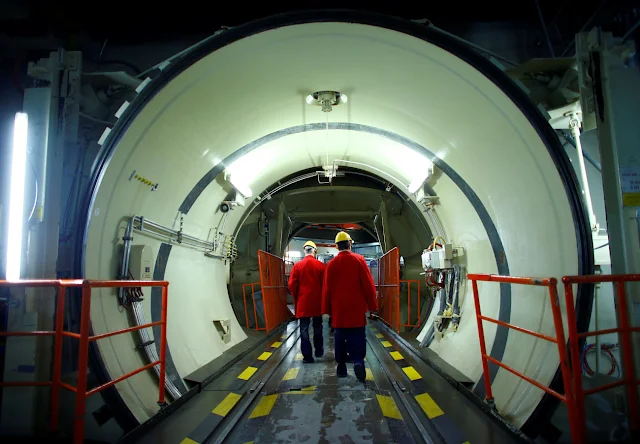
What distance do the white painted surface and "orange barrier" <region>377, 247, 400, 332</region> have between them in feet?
6.44

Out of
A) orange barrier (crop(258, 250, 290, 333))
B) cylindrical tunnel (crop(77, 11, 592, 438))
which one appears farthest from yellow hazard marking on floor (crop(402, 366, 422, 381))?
orange barrier (crop(258, 250, 290, 333))

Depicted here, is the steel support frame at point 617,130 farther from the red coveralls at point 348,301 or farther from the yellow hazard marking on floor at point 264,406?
the yellow hazard marking on floor at point 264,406

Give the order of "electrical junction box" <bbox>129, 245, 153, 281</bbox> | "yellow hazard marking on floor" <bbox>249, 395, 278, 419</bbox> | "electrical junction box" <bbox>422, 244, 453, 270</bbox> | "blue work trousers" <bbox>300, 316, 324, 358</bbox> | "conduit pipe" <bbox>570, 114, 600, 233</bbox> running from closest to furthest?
"yellow hazard marking on floor" <bbox>249, 395, 278, 419</bbox> → "conduit pipe" <bbox>570, 114, 600, 233</bbox> → "electrical junction box" <bbox>129, 245, 153, 281</bbox> → "blue work trousers" <bbox>300, 316, 324, 358</bbox> → "electrical junction box" <bbox>422, 244, 453, 270</bbox>

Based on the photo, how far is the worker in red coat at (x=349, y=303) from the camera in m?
4.50

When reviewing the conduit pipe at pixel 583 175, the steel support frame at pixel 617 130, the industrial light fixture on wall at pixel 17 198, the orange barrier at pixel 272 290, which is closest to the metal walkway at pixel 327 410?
the steel support frame at pixel 617 130

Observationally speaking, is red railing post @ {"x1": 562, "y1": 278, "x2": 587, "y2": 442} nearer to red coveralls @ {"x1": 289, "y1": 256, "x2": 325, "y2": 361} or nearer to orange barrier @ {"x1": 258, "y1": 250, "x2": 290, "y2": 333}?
red coveralls @ {"x1": 289, "y1": 256, "x2": 325, "y2": 361}

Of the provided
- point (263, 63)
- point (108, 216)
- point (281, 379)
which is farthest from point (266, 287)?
point (263, 63)

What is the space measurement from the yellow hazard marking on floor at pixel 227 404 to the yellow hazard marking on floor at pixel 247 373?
67 centimetres

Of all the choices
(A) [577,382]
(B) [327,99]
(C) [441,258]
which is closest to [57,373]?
(A) [577,382]

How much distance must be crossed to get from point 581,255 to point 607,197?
502 millimetres

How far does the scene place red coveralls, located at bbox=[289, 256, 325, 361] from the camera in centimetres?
559

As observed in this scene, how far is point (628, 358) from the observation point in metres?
2.56

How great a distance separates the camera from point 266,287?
26.4 feet

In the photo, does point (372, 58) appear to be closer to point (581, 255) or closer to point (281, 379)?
point (581, 255)
